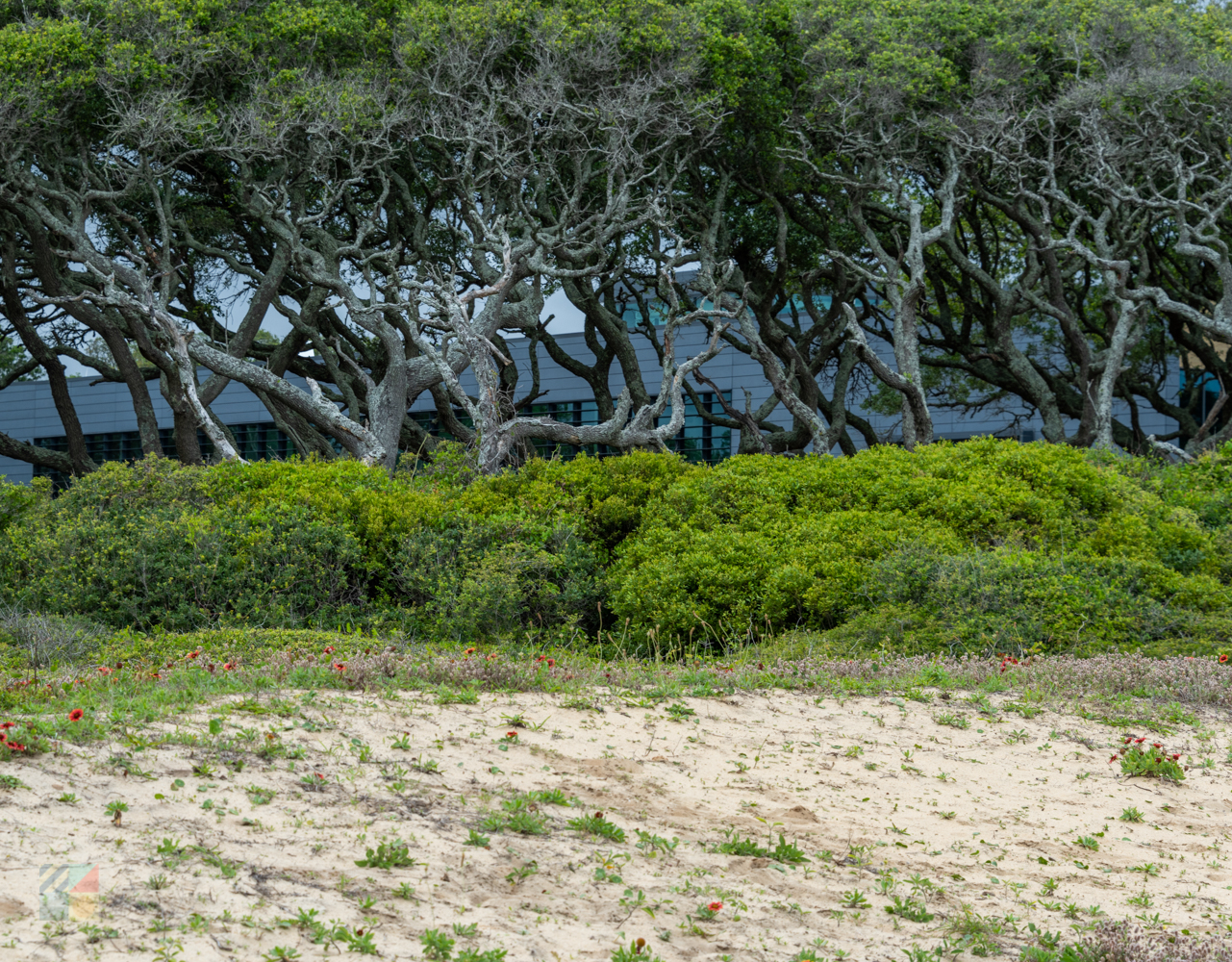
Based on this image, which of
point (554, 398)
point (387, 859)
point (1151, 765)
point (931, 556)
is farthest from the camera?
point (554, 398)

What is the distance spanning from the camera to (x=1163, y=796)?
6.33m

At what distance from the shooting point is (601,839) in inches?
193

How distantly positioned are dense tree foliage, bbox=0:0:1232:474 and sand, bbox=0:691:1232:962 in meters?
8.36

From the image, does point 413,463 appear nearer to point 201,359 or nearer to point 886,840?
point 201,359

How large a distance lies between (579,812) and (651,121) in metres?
15.0

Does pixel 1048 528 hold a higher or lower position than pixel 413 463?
lower

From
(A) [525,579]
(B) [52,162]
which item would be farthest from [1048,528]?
(B) [52,162]

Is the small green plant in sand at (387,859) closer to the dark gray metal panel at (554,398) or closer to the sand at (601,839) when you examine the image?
the sand at (601,839)

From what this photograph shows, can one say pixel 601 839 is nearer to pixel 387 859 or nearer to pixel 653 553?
pixel 387 859

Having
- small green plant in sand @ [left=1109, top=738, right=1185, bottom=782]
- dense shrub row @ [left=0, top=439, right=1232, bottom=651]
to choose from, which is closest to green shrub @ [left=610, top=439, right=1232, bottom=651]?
dense shrub row @ [left=0, top=439, right=1232, bottom=651]

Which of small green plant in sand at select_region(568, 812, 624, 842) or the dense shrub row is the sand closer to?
small green plant in sand at select_region(568, 812, 624, 842)

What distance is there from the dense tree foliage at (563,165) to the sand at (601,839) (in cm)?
836

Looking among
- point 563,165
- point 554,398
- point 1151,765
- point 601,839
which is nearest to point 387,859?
point 601,839

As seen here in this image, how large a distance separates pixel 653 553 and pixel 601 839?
6.29m
